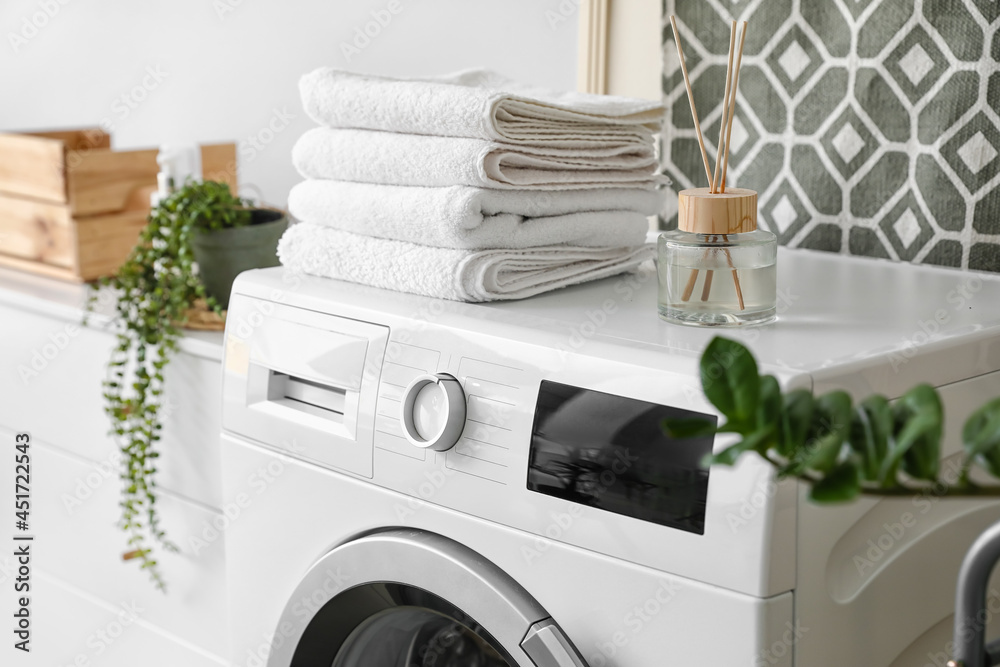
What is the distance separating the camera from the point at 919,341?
61cm

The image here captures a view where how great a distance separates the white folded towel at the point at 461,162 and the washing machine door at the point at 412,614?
0.95 ft

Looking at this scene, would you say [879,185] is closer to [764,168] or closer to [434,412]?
[764,168]

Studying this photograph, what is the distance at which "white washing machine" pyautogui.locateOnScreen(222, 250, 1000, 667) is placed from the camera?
0.55m

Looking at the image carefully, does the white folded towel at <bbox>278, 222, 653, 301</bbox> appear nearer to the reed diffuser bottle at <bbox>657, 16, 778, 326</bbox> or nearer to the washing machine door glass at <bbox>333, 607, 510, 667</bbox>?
the reed diffuser bottle at <bbox>657, 16, 778, 326</bbox>

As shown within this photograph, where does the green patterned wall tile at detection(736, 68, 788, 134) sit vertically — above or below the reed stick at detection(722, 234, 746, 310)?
above

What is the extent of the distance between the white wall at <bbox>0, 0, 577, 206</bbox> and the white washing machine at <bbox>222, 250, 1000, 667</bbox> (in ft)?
1.91

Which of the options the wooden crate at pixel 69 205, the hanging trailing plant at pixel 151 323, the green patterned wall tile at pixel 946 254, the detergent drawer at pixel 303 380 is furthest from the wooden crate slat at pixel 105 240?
the green patterned wall tile at pixel 946 254

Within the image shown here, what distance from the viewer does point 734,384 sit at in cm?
32

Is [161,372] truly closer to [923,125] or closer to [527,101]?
[527,101]

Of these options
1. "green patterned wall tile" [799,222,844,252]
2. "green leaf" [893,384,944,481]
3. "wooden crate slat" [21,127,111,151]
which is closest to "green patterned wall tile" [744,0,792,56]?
"green patterned wall tile" [799,222,844,252]

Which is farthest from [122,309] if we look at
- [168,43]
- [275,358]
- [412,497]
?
[168,43]

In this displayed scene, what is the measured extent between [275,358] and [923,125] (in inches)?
26.1

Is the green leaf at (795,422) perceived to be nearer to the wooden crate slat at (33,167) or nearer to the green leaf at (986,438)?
the green leaf at (986,438)

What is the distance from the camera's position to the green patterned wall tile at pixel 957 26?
85 cm
